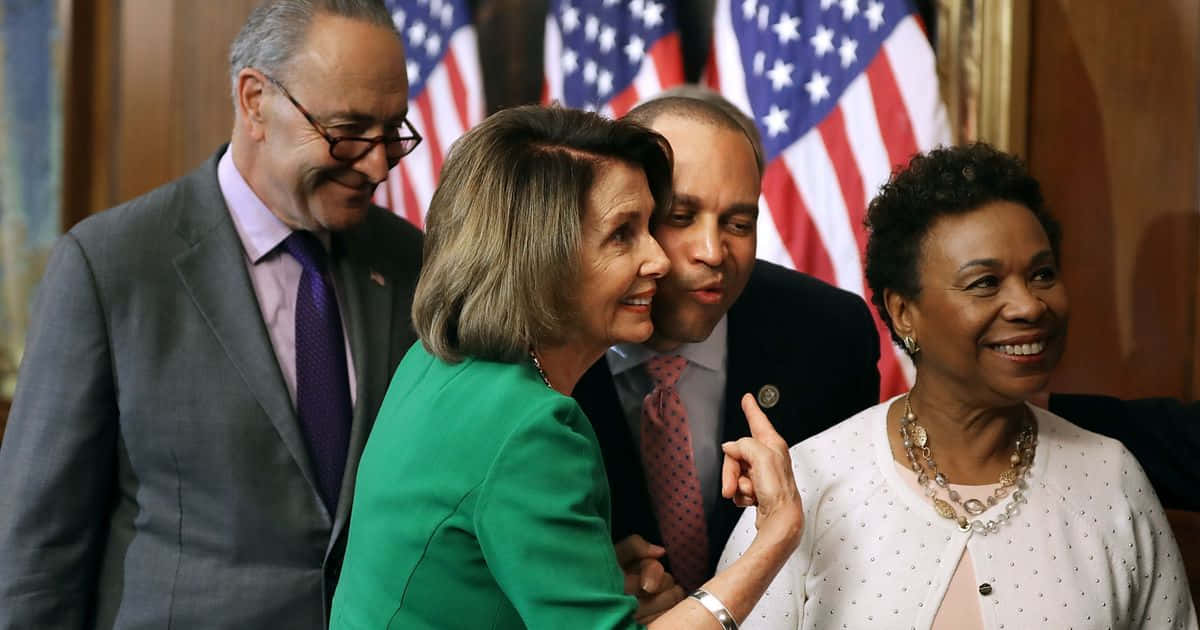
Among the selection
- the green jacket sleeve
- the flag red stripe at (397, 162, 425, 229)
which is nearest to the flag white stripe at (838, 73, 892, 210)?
the flag red stripe at (397, 162, 425, 229)

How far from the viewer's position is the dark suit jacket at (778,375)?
2.34m

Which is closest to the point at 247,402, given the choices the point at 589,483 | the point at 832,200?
the point at 589,483

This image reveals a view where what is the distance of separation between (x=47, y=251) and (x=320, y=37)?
2618 mm

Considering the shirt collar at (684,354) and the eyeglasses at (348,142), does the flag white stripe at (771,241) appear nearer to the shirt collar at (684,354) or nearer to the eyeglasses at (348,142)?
the shirt collar at (684,354)

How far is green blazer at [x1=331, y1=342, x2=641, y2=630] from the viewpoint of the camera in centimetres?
153

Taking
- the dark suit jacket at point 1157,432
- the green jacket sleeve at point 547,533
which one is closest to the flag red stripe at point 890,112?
the dark suit jacket at point 1157,432

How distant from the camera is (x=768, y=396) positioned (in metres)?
2.47

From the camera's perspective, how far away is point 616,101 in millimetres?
3859

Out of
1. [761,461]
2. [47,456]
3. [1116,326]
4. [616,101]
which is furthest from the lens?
[616,101]

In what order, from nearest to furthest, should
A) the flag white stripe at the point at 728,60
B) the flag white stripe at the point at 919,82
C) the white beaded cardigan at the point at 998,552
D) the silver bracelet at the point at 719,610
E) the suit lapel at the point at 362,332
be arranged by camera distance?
the silver bracelet at the point at 719,610, the white beaded cardigan at the point at 998,552, the suit lapel at the point at 362,332, the flag white stripe at the point at 919,82, the flag white stripe at the point at 728,60

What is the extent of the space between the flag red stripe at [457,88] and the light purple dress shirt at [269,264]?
1.71 m

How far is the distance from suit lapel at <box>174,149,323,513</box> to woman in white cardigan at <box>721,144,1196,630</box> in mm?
822

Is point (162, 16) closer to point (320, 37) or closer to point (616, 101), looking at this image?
point (616, 101)

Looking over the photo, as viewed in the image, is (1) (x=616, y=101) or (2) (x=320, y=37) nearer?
(2) (x=320, y=37)
